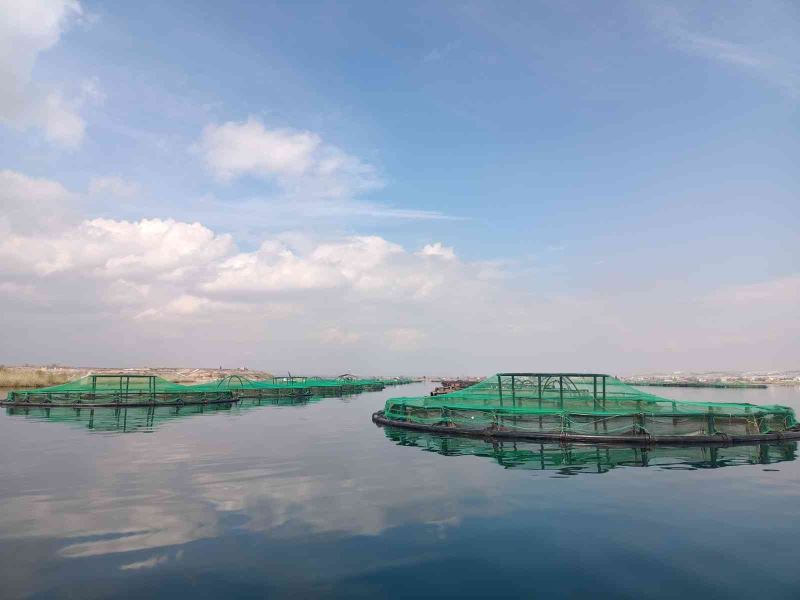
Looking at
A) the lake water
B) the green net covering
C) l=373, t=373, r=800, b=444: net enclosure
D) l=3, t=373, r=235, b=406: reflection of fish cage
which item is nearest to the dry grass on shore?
l=3, t=373, r=235, b=406: reflection of fish cage

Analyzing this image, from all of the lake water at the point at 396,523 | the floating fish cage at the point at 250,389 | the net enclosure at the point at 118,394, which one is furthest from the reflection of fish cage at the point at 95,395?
the lake water at the point at 396,523

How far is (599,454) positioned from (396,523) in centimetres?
1792

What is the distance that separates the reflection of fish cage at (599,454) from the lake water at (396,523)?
0.87 ft

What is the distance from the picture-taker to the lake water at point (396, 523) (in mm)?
11484

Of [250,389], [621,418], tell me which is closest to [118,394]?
[250,389]

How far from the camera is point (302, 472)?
78.5 ft

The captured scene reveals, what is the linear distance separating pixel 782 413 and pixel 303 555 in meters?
36.9

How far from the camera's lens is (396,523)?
15.8 metres

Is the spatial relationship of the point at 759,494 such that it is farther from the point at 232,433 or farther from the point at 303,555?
the point at 232,433

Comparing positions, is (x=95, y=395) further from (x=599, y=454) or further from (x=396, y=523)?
(x=599, y=454)

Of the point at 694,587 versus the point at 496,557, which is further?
the point at 496,557

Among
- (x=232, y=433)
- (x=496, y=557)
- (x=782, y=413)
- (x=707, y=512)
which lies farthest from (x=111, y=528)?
(x=782, y=413)

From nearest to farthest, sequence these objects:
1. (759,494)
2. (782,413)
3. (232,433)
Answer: (759,494) < (782,413) < (232,433)

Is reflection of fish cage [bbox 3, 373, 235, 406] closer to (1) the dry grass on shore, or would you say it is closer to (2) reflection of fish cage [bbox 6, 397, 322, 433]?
(2) reflection of fish cage [bbox 6, 397, 322, 433]
